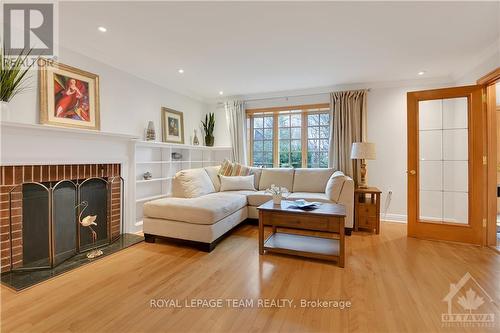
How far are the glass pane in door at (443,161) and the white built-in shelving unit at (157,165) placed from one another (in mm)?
3426

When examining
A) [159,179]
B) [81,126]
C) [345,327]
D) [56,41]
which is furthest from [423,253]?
[56,41]

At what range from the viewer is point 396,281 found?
2049 millimetres

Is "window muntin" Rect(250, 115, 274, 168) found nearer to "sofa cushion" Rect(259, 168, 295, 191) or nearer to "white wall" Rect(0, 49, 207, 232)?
"sofa cushion" Rect(259, 168, 295, 191)

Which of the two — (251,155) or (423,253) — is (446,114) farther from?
(251,155)

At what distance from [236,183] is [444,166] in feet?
10.1

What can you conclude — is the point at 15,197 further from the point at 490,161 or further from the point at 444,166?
the point at 490,161

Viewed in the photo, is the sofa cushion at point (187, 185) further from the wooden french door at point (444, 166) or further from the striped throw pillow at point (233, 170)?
the wooden french door at point (444, 166)

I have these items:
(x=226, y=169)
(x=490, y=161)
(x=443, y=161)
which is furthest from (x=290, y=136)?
(x=490, y=161)

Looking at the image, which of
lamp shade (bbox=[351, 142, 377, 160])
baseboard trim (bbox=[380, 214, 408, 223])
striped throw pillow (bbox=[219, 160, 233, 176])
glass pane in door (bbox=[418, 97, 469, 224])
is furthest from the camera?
striped throw pillow (bbox=[219, 160, 233, 176])

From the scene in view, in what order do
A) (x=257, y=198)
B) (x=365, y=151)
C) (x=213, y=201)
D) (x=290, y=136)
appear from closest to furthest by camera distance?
(x=213, y=201) → (x=365, y=151) → (x=257, y=198) → (x=290, y=136)

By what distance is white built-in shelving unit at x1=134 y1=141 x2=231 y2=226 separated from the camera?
3652 millimetres

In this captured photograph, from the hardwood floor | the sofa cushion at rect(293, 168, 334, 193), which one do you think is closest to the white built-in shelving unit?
the hardwood floor

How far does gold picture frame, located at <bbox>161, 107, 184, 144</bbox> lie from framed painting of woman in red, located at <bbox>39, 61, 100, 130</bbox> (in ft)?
4.03

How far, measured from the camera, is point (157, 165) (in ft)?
13.3
